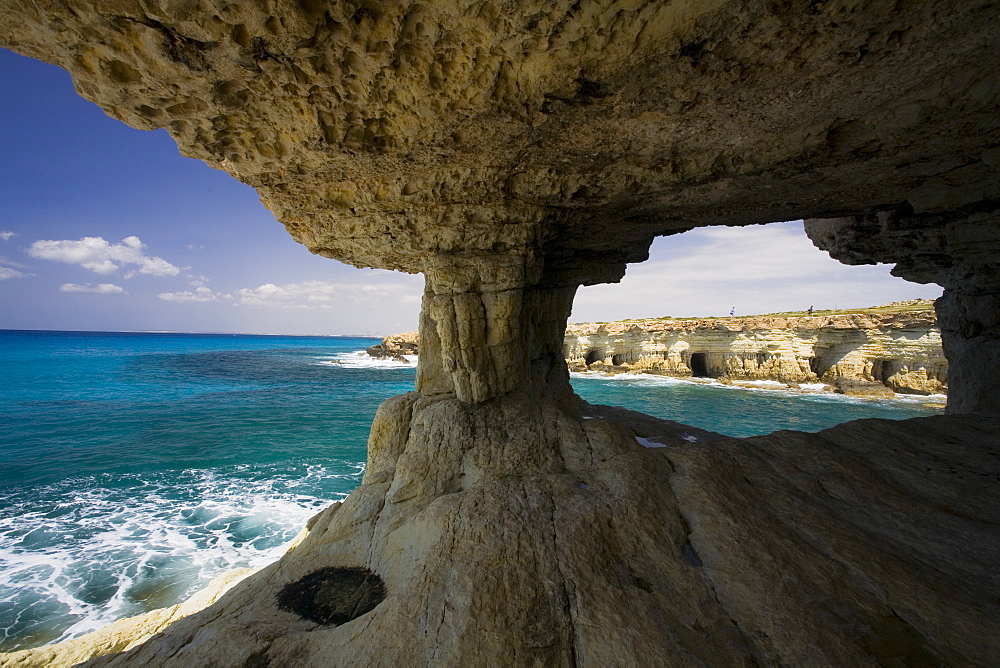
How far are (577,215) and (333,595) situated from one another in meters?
6.86

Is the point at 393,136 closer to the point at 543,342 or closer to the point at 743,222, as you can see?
the point at 543,342

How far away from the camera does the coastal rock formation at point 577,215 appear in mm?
3113

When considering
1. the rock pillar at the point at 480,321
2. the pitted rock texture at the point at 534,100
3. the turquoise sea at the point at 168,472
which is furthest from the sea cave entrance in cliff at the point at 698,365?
the rock pillar at the point at 480,321

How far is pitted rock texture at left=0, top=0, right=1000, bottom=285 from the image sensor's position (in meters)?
3.28

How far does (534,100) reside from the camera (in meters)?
4.29

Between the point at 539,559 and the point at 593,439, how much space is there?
2882 mm

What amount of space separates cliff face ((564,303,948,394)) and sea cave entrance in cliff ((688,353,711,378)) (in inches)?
3.6

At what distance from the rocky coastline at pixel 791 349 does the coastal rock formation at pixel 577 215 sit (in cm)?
1712

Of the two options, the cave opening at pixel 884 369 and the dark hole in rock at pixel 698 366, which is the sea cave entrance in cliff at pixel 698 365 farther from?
the cave opening at pixel 884 369

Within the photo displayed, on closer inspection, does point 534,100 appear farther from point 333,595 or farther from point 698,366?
point 698,366

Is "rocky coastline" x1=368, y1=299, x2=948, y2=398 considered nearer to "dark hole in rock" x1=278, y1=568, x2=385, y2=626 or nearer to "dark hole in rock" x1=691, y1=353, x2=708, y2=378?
"dark hole in rock" x1=691, y1=353, x2=708, y2=378

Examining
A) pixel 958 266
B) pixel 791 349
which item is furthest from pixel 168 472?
pixel 791 349

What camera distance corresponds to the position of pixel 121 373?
44.3 meters

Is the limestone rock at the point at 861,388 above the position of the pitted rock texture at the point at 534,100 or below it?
below
